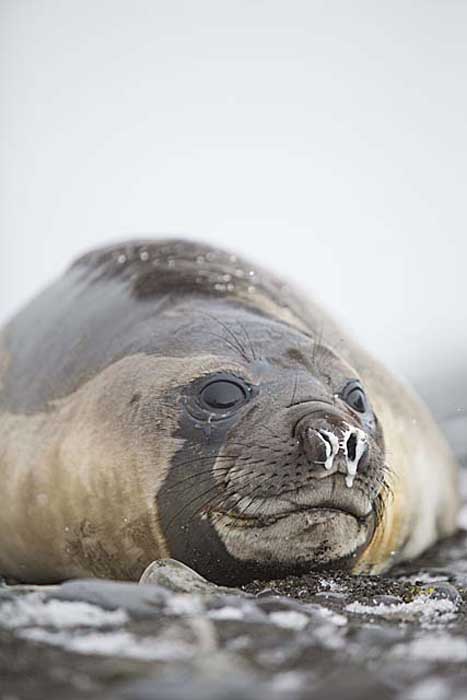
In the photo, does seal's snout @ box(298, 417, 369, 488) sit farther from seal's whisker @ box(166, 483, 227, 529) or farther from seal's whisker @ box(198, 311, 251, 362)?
seal's whisker @ box(198, 311, 251, 362)

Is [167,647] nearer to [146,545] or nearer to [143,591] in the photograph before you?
[143,591]

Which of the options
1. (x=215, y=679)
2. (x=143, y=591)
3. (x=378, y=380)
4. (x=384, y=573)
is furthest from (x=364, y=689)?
(x=378, y=380)

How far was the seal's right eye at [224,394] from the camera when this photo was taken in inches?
130

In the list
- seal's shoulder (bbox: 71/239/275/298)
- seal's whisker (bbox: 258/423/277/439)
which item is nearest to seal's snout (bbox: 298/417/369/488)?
seal's whisker (bbox: 258/423/277/439)

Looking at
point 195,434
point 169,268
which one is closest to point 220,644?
point 195,434

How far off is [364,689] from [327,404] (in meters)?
1.48

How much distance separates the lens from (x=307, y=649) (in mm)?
2104

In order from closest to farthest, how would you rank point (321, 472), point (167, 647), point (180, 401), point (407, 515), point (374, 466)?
1. point (167, 647)
2. point (321, 472)
3. point (374, 466)
4. point (180, 401)
5. point (407, 515)

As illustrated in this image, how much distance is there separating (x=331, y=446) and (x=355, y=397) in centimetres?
54

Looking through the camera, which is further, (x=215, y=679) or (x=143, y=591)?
(x=143, y=591)

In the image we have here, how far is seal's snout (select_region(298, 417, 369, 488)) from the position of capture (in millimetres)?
2959

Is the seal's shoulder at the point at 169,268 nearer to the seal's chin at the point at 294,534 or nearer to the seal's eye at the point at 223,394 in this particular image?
the seal's eye at the point at 223,394

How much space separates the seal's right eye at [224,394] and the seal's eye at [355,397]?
0.31 meters

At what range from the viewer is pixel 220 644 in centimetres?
208
